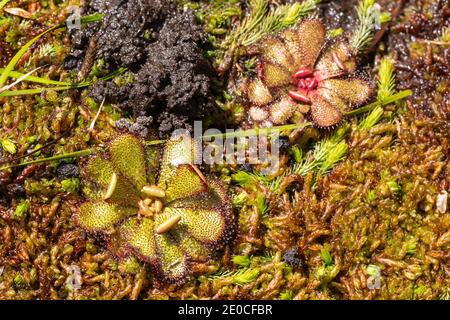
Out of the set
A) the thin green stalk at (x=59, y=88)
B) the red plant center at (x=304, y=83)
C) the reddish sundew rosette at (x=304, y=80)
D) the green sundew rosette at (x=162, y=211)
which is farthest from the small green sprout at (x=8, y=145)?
the red plant center at (x=304, y=83)

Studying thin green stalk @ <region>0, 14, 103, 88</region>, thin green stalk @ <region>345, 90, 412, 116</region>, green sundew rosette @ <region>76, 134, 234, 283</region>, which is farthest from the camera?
thin green stalk @ <region>345, 90, 412, 116</region>

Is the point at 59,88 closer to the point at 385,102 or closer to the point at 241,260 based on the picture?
the point at 241,260

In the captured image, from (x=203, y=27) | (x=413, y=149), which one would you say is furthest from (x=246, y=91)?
(x=413, y=149)

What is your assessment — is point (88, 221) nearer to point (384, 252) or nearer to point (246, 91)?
point (246, 91)

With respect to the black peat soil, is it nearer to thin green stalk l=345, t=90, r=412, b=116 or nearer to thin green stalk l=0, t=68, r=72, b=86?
thin green stalk l=0, t=68, r=72, b=86

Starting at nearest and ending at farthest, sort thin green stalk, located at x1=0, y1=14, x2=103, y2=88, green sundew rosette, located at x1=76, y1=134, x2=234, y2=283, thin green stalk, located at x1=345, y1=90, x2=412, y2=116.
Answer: thin green stalk, located at x1=0, y1=14, x2=103, y2=88, green sundew rosette, located at x1=76, y1=134, x2=234, y2=283, thin green stalk, located at x1=345, y1=90, x2=412, y2=116

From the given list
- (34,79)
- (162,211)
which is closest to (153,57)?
(34,79)

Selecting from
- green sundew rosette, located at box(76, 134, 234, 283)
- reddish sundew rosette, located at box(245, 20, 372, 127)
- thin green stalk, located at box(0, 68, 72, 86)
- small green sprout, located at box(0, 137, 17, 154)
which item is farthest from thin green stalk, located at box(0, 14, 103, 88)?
reddish sundew rosette, located at box(245, 20, 372, 127)

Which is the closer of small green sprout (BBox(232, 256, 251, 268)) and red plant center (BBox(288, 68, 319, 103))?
small green sprout (BBox(232, 256, 251, 268))

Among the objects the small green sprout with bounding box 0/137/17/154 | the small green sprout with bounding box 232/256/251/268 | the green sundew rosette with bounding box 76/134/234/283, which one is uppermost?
the small green sprout with bounding box 0/137/17/154
